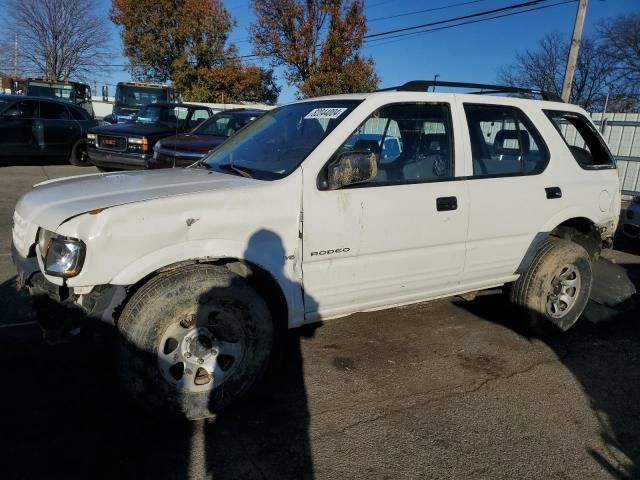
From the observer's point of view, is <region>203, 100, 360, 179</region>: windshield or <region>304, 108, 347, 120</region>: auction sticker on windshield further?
<region>304, 108, 347, 120</region>: auction sticker on windshield

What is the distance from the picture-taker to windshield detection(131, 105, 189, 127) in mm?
11664

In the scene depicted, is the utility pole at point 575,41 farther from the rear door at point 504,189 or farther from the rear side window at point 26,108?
the rear side window at point 26,108

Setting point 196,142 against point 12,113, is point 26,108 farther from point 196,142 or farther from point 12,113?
point 196,142

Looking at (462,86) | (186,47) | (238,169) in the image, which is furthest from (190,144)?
(186,47)

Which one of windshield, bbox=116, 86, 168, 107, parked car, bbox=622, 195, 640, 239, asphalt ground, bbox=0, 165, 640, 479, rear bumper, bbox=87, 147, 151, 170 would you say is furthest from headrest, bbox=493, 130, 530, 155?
windshield, bbox=116, 86, 168, 107

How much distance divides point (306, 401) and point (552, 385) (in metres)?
1.67

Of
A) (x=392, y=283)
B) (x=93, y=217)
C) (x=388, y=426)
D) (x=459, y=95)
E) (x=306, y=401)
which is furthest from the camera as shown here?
(x=459, y=95)

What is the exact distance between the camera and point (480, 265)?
3814 mm

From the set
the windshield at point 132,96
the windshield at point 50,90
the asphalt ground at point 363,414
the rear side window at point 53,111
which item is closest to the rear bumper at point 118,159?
the rear side window at point 53,111

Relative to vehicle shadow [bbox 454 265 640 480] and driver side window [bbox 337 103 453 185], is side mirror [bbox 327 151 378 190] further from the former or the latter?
vehicle shadow [bbox 454 265 640 480]

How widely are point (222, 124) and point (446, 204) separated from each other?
726cm

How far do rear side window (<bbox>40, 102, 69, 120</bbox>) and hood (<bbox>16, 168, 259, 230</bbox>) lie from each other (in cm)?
1109

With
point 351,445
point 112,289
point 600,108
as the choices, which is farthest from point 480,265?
point 600,108

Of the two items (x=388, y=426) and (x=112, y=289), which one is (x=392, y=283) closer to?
(x=388, y=426)
